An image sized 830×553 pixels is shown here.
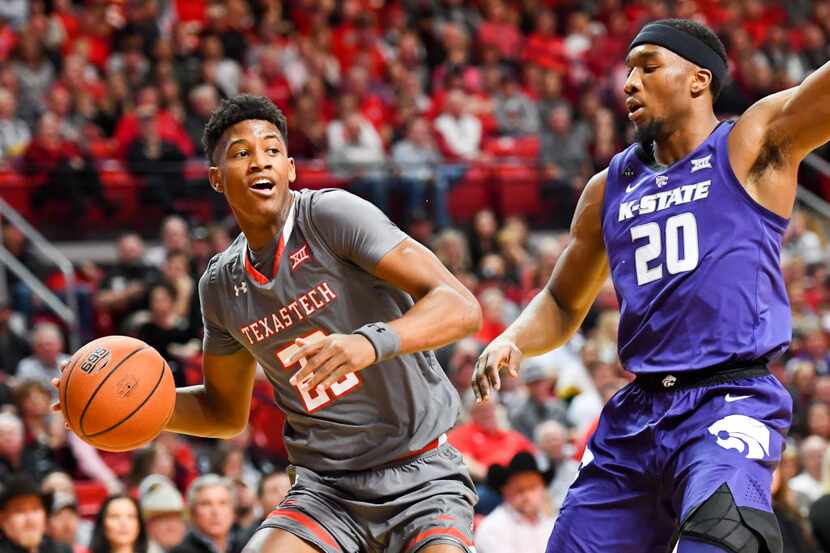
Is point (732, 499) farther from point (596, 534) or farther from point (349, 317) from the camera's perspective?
point (349, 317)

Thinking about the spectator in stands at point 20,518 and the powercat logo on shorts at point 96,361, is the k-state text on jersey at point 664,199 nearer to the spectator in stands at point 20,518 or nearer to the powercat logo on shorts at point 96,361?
the powercat logo on shorts at point 96,361

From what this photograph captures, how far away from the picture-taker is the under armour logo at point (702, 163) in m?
4.61

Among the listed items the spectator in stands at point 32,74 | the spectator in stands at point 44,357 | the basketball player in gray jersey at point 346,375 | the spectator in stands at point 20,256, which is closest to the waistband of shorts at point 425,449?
the basketball player in gray jersey at point 346,375

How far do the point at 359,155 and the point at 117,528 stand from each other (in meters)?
7.06

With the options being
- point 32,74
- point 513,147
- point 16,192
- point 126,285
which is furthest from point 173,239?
point 513,147

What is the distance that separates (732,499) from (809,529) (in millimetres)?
4930

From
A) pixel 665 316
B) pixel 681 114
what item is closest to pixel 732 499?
pixel 665 316

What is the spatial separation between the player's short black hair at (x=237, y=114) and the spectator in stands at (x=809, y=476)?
6.12 m

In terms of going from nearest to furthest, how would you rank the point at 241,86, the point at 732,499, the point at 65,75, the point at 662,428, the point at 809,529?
the point at 732,499 < the point at 662,428 < the point at 809,529 < the point at 65,75 < the point at 241,86

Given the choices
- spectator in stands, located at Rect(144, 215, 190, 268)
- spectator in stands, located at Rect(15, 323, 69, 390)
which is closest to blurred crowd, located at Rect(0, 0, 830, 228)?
spectator in stands, located at Rect(144, 215, 190, 268)

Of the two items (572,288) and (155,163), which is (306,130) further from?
(572,288)

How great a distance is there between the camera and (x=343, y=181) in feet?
41.4

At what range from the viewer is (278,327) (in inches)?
190

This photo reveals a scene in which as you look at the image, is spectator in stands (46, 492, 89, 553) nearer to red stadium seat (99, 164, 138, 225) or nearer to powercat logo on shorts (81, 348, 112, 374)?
powercat logo on shorts (81, 348, 112, 374)
